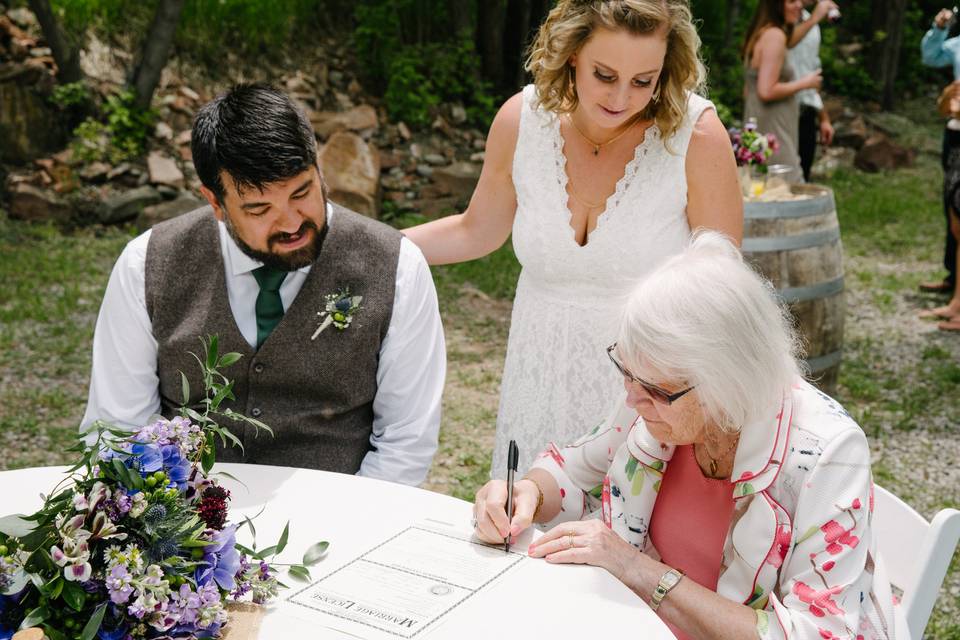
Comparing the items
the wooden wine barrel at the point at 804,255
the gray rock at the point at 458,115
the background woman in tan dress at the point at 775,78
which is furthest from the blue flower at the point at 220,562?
the gray rock at the point at 458,115

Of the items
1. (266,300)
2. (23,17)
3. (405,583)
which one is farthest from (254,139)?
(23,17)

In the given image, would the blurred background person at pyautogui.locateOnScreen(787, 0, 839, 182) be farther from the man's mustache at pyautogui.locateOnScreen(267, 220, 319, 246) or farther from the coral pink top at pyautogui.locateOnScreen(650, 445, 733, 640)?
the coral pink top at pyautogui.locateOnScreen(650, 445, 733, 640)

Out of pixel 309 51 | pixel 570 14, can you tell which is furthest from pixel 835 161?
pixel 570 14

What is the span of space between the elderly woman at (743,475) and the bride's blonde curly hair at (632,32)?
2.40 ft

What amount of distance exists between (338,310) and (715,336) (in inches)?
39.9

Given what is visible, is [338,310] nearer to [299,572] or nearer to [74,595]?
[299,572]

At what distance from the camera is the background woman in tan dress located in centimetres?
624

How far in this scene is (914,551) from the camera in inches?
74.0

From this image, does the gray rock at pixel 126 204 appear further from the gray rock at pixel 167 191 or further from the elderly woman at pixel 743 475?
the elderly woman at pixel 743 475

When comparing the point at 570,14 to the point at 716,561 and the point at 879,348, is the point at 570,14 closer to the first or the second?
the point at 716,561

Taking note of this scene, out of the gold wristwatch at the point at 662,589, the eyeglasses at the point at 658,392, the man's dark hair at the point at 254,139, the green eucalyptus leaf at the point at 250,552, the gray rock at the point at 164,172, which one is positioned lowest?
the gray rock at the point at 164,172

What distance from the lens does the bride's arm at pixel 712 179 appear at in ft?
8.09

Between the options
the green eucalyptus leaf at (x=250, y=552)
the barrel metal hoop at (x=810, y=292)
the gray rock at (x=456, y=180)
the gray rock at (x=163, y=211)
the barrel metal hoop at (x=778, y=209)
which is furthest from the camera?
the gray rock at (x=456, y=180)

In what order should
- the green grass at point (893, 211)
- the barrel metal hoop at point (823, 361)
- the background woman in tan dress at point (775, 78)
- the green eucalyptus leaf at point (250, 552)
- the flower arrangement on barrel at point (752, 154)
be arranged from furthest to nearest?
the green grass at point (893, 211)
the background woman in tan dress at point (775, 78)
the flower arrangement on barrel at point (752, 154)
the barrel metal hoop at point (823, 361)
the green eucalyptus leaf at point (250, 552)
